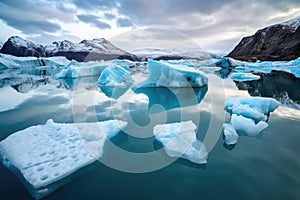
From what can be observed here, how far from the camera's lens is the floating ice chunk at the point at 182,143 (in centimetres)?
204

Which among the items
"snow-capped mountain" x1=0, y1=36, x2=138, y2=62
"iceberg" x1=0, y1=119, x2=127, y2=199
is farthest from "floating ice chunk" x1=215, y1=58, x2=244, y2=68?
"snow-capped mountain" x1=0, y1=36, x2=138, y2=62

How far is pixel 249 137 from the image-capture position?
8.54 ft

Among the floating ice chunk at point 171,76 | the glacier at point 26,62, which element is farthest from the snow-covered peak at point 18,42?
the floating ice chunk at point 171,76

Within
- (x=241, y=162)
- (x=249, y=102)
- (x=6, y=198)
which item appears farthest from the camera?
(x=249, y=102)

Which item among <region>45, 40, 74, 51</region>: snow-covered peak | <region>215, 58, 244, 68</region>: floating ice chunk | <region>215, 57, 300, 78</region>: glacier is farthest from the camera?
<region>45, 40, 74, 51</region>: snow-covered peak

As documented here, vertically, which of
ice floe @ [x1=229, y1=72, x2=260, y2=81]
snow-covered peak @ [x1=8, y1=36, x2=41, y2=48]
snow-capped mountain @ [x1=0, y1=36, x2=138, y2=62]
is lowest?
ice floe @ [x1=229, y1=72, x2=260, y2=81]

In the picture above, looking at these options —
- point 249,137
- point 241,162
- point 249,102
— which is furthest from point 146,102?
point 241,162

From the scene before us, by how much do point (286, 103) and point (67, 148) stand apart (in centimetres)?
529

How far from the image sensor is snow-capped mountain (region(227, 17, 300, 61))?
31.9 metres

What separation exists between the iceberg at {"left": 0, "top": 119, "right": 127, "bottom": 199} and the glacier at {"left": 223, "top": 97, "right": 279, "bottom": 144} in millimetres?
1678

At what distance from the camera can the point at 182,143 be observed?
2.19 m

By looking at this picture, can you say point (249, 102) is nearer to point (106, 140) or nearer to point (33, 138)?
point (106, 140)

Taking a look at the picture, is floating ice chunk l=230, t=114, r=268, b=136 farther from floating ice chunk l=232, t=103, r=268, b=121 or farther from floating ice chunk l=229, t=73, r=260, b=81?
floating ice chunk l=229, t=73, r=260, b=81

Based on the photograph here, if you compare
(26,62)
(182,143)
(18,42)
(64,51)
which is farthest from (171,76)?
(18,42)
